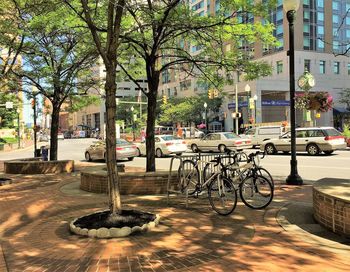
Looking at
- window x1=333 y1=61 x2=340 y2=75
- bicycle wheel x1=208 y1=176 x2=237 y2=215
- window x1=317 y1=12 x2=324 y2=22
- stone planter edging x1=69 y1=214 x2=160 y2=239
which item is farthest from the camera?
window x1=333 y1=61 x2=340 y2=75

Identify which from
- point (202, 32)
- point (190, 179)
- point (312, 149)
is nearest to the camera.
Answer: point (190, 179)

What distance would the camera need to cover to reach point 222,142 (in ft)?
92.7

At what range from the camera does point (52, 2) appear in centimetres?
849

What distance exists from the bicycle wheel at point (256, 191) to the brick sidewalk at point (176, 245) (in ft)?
0.70

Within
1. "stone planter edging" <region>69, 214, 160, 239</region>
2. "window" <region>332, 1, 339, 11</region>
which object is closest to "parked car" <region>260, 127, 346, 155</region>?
"stone planter edging" <region>69, 214, 160, 239</region>

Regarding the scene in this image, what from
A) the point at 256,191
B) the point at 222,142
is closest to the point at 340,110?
the point at 222,142

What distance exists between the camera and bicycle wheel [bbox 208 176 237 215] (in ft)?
24.6

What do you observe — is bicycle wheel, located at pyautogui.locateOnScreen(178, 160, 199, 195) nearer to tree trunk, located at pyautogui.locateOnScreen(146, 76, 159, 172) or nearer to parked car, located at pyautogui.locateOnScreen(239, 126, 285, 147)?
tree trunk, located at pyautogui.locateOnScreen(146, 76, 159, 172)

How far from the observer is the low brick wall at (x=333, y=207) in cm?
568

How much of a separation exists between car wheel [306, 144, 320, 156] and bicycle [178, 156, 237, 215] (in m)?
15.8

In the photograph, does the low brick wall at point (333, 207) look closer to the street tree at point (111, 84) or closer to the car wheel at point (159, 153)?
the street tree at point (111, 84)

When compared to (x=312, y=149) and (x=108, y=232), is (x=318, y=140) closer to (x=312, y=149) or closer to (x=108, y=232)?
(x=312, y=149)

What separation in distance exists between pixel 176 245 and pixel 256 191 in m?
3.11

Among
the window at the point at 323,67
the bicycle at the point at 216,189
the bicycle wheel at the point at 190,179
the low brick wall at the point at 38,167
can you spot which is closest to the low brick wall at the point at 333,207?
the bicycle at the point at 216,189
